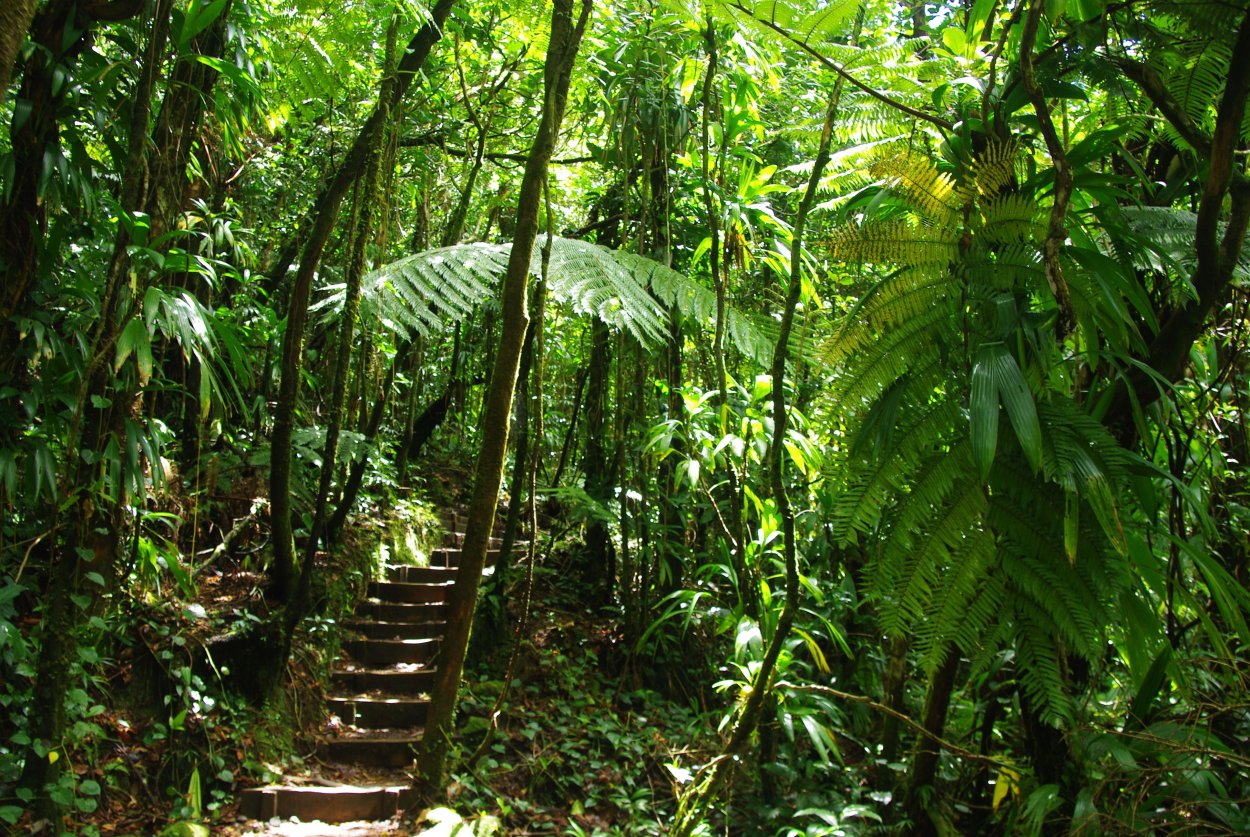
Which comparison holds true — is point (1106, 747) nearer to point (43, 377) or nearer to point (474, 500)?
point (474, 500)

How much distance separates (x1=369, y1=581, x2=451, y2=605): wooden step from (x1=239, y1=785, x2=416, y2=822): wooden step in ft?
7.19

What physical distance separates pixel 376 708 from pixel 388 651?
2.05ft

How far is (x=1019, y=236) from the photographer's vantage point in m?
1.76

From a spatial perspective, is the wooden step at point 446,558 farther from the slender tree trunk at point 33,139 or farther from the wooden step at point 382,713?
the slender tree trunk at point 33,139

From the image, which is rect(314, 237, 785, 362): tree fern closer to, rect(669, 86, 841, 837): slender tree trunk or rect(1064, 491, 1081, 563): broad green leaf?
rect(669, 86, 841, 837): slender tree trunk

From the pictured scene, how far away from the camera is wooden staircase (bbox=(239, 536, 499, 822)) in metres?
3.82

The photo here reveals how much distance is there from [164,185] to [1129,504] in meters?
3.29

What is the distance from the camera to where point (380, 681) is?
5168 mm

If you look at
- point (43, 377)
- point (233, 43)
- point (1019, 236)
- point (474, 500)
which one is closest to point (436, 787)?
point (474, 500)

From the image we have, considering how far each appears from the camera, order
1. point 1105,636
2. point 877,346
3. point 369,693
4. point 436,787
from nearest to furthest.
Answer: point 1105,636 < point 877,346 < point 436,787 < point 369,693

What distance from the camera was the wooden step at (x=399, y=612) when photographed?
229 inches

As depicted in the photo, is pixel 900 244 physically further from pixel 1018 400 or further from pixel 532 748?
pixel 532 748

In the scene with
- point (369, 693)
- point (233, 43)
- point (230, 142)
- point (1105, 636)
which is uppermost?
point (233, 43)

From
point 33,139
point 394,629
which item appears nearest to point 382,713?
point 394,629
